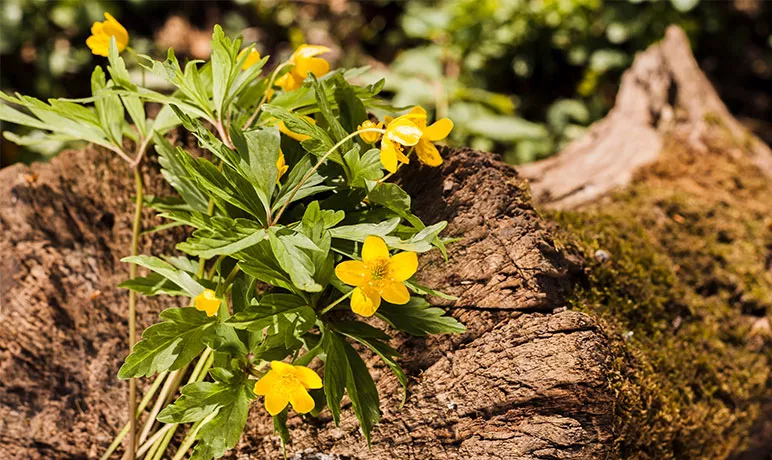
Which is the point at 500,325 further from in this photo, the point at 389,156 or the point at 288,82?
the point at 288,82

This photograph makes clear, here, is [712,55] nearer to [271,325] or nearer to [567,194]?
[567,194]

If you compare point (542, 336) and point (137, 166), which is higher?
point (137, 166)

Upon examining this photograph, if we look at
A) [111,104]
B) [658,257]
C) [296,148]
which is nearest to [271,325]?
[296,148]

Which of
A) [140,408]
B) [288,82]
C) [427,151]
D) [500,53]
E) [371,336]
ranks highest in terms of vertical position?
[500,53]

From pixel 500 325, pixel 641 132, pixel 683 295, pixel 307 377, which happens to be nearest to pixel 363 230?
pixel 307 377

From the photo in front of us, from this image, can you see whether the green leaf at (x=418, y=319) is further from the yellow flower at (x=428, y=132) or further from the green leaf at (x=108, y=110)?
the green leaf at (x=108, y=110)

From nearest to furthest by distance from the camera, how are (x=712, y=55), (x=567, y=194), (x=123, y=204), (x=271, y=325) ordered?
(x=271, y=325), (x=123, y=204), (x=567, y=194), (x=712, y=55)
